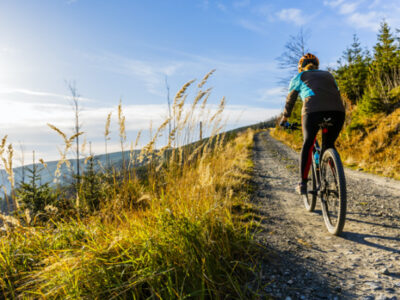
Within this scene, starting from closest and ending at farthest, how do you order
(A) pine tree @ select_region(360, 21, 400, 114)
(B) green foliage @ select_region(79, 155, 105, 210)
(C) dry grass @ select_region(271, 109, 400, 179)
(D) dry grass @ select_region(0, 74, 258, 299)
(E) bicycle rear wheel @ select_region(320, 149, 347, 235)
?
(D) dry grass @ select_region(0, 74, 258, 299) → (E) bicycle rear wheel @ select_region(320, 149, 347, 235) → (B) green foliage @ select_region(79, 155, 105, 210) → (C) dry grass @ select_region(271, 109, 400, 179) → (A) pine tree @ select_region(360, 21, 400, 114)

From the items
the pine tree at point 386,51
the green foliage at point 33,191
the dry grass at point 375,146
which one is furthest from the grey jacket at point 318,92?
the pine tree at point 386,51

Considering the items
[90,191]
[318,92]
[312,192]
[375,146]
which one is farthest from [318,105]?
[375,146]

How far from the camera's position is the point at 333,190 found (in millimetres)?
2680

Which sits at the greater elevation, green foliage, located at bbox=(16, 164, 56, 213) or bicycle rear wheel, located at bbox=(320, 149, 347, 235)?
bicycle rear wheel, located at bbox=(320, 149, 347, 235)

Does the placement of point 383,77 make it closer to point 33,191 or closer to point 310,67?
point 310,67

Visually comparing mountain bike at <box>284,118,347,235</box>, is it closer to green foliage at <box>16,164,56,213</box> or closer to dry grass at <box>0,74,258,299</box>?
dry grass at <box>0,74,258,299</box>

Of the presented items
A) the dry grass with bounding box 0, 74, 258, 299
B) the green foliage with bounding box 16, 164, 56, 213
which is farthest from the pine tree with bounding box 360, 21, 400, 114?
the green foliage with bounding box 16, 164, 56, 213

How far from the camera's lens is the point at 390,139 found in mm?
7652

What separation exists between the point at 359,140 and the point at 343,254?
8969 millimetres

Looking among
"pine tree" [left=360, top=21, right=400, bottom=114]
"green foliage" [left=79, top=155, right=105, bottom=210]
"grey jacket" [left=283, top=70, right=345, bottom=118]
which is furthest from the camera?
"pine tree" [left=360, top=21, right=400, bottom=114]

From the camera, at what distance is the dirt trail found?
5.47ft

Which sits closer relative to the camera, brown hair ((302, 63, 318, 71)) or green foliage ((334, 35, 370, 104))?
brown hair ((302, 63, 318, 71))

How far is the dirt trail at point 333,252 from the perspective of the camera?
1.67m

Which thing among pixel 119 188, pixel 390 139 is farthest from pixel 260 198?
pixel 390 139
